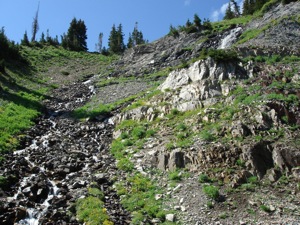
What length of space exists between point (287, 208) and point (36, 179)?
14878 mm

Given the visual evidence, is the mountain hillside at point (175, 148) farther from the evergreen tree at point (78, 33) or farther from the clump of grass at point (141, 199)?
the evergreen tree at point (78, 33)

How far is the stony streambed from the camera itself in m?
18.0

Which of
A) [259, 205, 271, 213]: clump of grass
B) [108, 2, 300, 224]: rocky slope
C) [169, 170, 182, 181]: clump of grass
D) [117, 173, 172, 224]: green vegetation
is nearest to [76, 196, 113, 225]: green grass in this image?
[117, 173, 172, 224]: green vegetation

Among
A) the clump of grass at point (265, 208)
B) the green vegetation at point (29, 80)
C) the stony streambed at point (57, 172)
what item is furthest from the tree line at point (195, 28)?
the clump of grass at point (265, 208)

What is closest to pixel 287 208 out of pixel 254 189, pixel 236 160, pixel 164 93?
pixel 254 189

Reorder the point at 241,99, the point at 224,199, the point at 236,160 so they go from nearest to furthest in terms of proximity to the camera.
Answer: the point at 224,199 → the point at 236,160 → the point at 241,99

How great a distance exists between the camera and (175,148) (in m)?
23.4

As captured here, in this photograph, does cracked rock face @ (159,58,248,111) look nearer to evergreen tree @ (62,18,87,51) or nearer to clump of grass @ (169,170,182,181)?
clump of grass @ (169,170,182,181)

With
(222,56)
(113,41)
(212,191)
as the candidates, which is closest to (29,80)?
(222,56)

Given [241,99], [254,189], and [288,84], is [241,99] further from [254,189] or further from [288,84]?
[254,189]

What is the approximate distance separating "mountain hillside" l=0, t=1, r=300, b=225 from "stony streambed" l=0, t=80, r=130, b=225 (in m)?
0.08

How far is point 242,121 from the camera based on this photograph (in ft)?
78.5

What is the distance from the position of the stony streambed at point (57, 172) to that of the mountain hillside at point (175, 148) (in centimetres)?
8

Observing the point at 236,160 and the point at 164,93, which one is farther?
the point at 164,93
